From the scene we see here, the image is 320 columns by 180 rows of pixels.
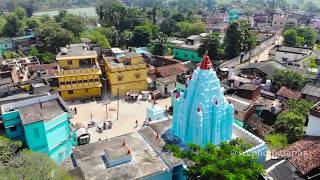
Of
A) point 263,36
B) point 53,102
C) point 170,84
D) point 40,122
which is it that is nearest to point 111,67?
point 170,84

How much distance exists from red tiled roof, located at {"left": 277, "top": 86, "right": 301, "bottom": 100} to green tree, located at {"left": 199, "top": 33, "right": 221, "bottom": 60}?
17.9 meters

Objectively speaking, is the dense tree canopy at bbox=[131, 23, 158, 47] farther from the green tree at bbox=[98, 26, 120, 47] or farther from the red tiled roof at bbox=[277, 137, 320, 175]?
the red tiled roof at bbox=[277, 137, 320, 175]

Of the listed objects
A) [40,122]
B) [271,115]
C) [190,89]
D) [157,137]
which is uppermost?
[190,89]

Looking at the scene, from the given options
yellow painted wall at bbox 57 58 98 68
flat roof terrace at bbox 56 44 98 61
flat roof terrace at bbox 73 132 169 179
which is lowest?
flat roof terrace at bbox 73 132 169 179

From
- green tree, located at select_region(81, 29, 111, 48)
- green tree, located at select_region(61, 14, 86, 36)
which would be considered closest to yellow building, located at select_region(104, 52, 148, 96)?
green tree, located at select_region(81, 29, 111, 48)

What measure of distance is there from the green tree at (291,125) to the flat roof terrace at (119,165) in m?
14.7

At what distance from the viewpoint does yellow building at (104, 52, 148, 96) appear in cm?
4206

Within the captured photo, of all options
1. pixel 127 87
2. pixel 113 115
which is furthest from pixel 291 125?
pixel 127 87

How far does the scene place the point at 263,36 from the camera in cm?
7150

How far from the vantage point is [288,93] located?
37.4 meters

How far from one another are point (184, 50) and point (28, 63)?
27.7 meters

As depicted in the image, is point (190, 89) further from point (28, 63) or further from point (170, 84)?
point (28, 63)

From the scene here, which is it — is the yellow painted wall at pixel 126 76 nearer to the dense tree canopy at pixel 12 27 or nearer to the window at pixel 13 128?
the window at pixel 13 128

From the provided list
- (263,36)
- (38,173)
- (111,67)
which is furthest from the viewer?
(263,36)
